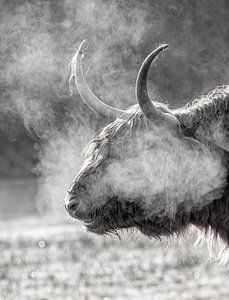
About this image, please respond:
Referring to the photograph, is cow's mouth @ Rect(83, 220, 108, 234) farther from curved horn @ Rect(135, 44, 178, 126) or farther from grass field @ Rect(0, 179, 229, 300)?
curved horn @ Rect(135, 44, 178, 126)

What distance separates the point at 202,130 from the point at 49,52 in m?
4.26

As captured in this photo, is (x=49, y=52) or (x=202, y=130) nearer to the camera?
(x=202, y=130)

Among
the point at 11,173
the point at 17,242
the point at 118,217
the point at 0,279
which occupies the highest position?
the point at 118,217

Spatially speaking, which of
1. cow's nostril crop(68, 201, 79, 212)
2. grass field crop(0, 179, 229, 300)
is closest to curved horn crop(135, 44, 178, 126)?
cow's nostril crop(68, 201, 79, 212)

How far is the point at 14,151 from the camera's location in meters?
25.2

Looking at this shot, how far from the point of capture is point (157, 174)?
15.5ft

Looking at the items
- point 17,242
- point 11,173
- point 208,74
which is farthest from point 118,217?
point 11,173

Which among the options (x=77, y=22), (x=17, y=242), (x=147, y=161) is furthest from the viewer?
(x=17, y=242)

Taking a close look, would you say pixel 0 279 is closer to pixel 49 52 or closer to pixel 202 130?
pixel 49 52

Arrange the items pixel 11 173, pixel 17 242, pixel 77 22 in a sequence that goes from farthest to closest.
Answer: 1. pixel 11 173
2. pixel 17 242
3. pixel 77 22

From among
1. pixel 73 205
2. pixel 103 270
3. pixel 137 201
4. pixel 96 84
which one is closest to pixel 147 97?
pixel 137 201

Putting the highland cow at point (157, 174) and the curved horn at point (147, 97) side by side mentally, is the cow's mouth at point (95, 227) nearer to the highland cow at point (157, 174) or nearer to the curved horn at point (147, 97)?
the highland cow at point (157, 174)

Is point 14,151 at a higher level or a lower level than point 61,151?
lower

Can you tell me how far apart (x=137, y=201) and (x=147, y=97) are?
2.06ft
